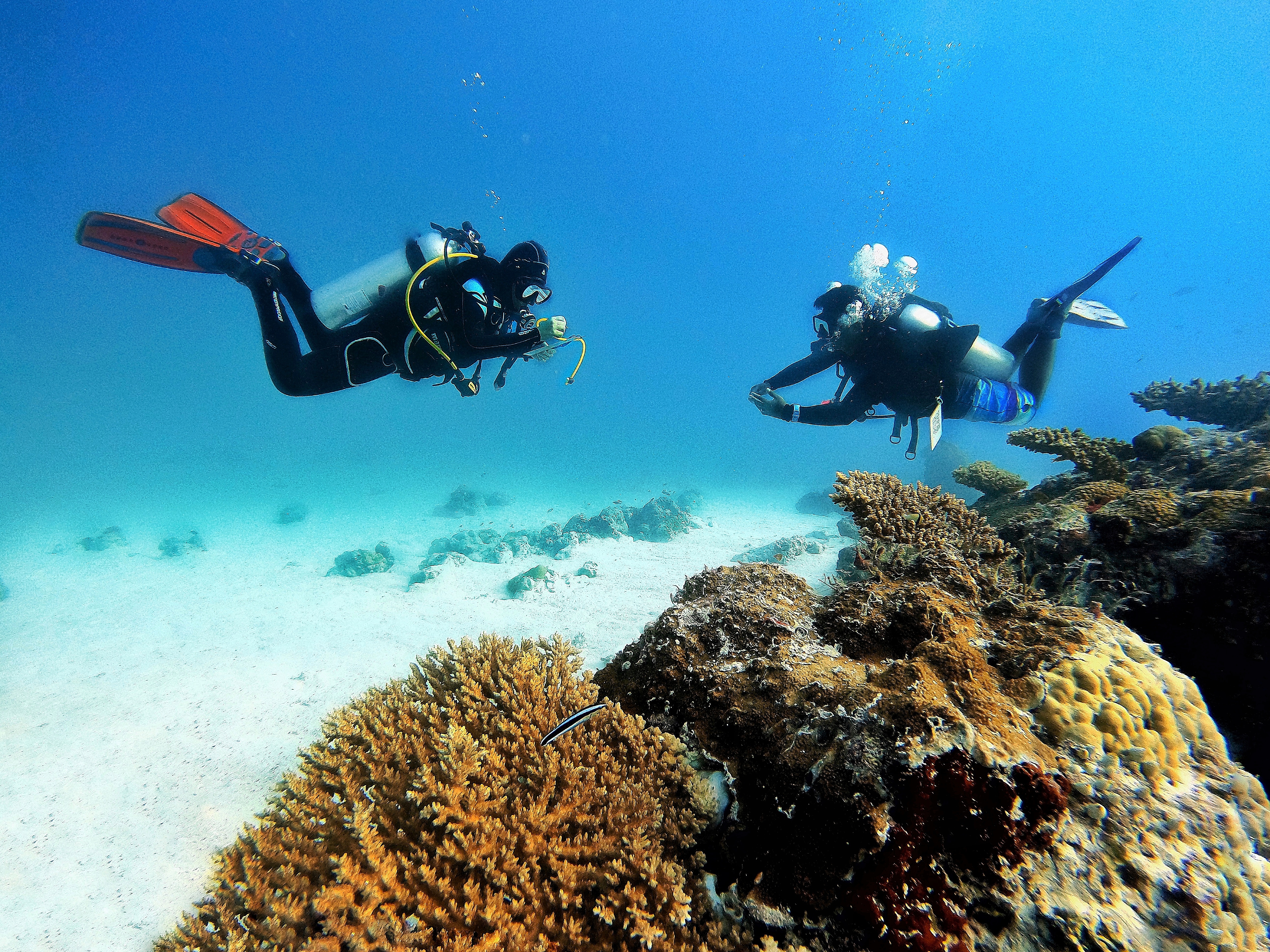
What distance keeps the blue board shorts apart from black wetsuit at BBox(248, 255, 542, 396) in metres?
6.42

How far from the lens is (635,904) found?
1.86m

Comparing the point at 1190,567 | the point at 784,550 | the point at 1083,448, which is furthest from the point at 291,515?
the point at 1190,567

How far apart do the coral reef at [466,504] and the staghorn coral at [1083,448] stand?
70.7 ft

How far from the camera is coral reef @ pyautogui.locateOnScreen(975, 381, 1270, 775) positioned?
3.13m

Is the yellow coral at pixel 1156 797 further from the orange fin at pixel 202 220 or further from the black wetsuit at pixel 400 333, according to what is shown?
the orange fin at pixel 202 220

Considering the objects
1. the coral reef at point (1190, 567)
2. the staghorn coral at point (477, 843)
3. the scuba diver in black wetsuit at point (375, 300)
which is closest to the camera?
the staghorn coral at point (477, 843)

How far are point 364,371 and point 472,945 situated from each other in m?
6.83

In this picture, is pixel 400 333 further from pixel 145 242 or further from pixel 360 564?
pixel 360 564

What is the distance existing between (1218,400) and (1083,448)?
4301mm

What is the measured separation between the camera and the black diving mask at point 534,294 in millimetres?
6242

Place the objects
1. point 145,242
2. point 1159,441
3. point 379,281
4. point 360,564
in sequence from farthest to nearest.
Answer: point 360,564 → point 379,281 → point 145,242 → point 1159,441

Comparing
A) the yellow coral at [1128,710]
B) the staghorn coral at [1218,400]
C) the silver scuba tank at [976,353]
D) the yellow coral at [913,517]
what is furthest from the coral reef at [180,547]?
the staghorn coral at [1218,400]

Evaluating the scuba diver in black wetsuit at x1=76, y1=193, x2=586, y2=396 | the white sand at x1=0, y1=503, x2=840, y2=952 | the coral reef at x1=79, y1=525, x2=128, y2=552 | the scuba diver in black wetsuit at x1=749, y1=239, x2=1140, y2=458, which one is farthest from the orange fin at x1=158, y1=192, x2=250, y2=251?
the coral reef at x1=79, y1=525, x2=128, y2=552

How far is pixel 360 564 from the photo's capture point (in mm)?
13320
